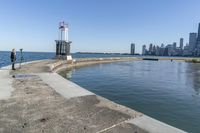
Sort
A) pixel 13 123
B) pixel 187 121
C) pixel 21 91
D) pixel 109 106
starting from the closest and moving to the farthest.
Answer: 1. pixel 13 123
2. pixel 109 106
3. pixel 187 121
4. pixel 21 91

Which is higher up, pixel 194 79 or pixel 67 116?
→ pixel 67 116

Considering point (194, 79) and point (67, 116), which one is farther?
point (194, 79)

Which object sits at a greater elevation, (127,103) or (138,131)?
(138,131)

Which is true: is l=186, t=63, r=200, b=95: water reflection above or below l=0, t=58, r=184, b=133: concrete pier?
below

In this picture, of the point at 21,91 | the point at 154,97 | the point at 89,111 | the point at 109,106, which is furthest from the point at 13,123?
the point at 154,97

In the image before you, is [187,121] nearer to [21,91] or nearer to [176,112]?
[176,112]

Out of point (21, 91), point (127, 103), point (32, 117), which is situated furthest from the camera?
point (127, 103)

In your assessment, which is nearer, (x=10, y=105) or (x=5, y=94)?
(x=10, y=105)

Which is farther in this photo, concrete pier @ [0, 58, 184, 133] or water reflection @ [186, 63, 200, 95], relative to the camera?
water reflection @ [186, 63, 200, 95]

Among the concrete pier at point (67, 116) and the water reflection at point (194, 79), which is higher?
the concrete pier at point (67, 116)

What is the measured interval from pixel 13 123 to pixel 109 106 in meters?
3.30

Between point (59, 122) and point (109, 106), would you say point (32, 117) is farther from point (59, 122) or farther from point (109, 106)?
point (109, 106)

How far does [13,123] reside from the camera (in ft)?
18.1

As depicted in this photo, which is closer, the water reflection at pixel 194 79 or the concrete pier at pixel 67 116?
the concrete pier at pixel 67 116
